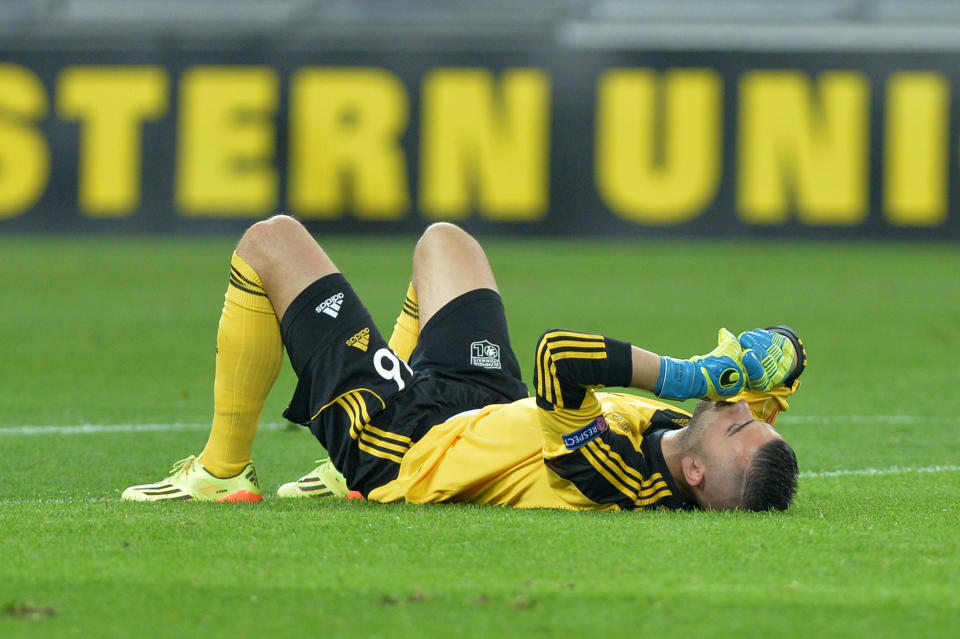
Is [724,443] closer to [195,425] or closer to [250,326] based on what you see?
[250,326]

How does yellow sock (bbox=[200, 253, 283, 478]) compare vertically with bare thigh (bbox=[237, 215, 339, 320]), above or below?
below

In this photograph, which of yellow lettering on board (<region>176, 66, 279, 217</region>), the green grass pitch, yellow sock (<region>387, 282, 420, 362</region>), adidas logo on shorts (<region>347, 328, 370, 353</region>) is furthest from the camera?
yellow lettering on board (<region>176, 66, 279, 217</region>)

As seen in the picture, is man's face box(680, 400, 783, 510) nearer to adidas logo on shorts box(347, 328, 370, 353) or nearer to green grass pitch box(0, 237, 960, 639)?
green grass pitch box(0, 237, 960, 639)

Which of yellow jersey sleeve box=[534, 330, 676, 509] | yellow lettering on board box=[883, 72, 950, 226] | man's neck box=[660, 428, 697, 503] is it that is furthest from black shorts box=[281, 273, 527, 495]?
yellow lettering on board box=[883, 72, 950, 226]

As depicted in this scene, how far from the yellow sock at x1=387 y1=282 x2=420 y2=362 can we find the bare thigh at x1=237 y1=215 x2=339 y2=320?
59 centimetres

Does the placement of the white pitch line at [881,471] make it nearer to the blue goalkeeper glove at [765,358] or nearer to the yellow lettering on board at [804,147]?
the blue goalkeeper glove at [765,358]

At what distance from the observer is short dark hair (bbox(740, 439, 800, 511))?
4191 mm

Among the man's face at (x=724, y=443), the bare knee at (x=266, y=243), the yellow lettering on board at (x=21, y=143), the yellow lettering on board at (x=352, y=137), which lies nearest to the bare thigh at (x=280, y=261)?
the bare knee at (x=266, y=243)

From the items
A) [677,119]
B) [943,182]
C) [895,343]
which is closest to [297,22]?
[677,119]

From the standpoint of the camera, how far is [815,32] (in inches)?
672

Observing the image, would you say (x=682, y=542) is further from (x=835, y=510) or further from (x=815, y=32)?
(x=815, y=32)

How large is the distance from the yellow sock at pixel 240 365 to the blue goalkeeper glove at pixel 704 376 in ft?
4.59

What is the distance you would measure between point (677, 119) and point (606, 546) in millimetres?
13473

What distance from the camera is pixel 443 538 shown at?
3855 millimetres
